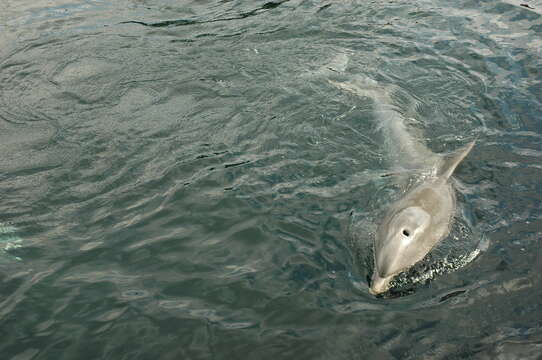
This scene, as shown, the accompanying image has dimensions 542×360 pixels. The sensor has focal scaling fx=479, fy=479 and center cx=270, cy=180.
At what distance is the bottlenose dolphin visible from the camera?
168 inches

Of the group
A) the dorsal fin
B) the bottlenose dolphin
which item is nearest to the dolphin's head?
the bottlenose dolphin

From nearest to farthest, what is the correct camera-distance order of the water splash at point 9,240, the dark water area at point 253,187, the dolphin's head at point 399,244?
1. the dark water area at point 253,187
2. the dolphin's head at point 399,244
3. the water splash at point 9,240

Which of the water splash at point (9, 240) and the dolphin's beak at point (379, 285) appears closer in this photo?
the dolphin's beak at point (379, 285)

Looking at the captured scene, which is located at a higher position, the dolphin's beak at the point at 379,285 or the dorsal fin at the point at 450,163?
the dorsal fin at the point at 450,163

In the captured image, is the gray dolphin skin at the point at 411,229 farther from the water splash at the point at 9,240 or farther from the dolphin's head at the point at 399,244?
the water splash at the point at 9,240

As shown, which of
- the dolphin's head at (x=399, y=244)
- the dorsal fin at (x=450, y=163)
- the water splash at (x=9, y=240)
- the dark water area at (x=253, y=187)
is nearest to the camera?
the dark water area at (x=253, y=187)

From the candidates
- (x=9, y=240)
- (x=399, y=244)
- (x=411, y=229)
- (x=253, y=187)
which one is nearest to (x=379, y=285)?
(x=399, y=244)

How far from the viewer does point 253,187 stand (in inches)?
226

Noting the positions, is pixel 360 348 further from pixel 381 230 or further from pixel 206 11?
pixel 206 11

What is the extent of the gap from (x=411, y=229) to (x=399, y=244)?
209mm

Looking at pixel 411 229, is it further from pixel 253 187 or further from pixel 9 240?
pixel 9 240

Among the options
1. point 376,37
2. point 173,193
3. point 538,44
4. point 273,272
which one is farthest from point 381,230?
point 538,44

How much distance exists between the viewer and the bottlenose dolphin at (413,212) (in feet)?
14.0

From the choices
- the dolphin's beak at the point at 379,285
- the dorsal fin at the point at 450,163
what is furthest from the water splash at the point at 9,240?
the dorsal fin at the point at 450,163
